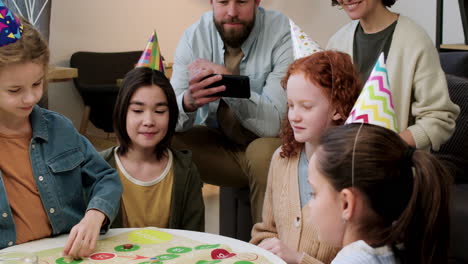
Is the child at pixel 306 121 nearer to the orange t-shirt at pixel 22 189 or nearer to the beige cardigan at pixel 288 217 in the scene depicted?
the beige cardigan at pixel 288 217

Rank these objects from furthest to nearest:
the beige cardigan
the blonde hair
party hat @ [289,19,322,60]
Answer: party hat @ [289,19,322,60]
the beige cardigan
the blonde hair

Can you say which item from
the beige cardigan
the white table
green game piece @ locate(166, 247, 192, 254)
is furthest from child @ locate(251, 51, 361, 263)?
green game piece @ locate(166, 247, 192, 254)

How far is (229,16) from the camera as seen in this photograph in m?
2.72

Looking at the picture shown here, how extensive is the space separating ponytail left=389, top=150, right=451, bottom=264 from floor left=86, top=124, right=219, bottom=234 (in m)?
2.08

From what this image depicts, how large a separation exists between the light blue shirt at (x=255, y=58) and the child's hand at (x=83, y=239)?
1.08 meters

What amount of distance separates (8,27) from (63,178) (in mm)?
426

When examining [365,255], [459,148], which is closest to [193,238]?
[365,255]

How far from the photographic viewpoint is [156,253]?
4.90ft

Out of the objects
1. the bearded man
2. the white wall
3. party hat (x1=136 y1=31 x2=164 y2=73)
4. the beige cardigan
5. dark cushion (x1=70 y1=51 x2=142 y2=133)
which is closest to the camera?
the beige cardigan

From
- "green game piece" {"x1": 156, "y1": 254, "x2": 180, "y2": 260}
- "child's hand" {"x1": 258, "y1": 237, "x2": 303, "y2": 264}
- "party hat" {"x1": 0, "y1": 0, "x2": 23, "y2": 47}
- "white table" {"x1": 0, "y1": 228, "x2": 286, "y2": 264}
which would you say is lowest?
"child's hand" {"x1": 258, "y1": 237, "x2": 303, "y2": 264}

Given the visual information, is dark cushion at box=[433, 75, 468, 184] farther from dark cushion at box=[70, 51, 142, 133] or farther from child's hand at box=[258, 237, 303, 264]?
dark cushion at box=[70, 51, 142, 133]

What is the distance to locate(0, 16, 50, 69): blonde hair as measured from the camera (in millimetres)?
1605

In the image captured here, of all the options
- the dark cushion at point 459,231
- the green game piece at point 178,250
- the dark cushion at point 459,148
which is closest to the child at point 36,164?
the green game piece at point 178,250

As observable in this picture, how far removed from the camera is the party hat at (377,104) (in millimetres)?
1481
